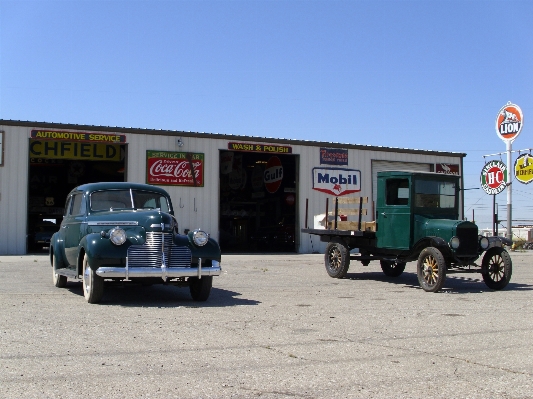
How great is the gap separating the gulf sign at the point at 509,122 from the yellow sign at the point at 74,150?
56.3 ft

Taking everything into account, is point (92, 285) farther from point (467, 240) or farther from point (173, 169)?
point (173, 169)

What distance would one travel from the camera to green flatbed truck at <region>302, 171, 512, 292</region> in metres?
12.7

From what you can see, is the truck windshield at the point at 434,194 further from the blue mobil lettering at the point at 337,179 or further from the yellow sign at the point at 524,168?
the yellow sign at the point at 524,168

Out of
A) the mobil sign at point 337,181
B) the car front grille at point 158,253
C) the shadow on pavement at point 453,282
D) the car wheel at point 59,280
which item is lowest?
the shadow on pavement at point 453,282

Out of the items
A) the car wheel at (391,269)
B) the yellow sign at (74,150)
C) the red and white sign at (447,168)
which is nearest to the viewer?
the car wheel at (391,269)

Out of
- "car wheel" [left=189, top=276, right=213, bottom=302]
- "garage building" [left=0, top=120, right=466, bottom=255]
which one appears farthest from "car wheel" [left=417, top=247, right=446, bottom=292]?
"garage building" [left=0, top=120, right=466, bottom=255]

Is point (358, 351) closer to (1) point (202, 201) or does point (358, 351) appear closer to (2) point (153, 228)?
(2) point (153, 228)

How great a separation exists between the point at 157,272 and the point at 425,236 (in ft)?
19.9

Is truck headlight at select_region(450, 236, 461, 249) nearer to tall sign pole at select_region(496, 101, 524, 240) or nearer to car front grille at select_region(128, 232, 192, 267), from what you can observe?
car front grille at select_region(128, 232, 192, 267)

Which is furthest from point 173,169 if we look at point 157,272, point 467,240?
point 157,272

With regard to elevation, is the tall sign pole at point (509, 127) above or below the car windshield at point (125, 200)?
above

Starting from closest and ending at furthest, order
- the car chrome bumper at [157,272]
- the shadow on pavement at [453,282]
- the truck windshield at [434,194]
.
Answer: the car chrome bumper at [157,272]
the shadow on pavement at [453,282]
the truck windshield at [434,194]

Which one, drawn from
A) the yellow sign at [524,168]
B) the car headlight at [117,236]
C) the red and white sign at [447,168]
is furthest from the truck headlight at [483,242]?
the red and white sign at [447,168]

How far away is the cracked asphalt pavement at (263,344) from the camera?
201 inches
